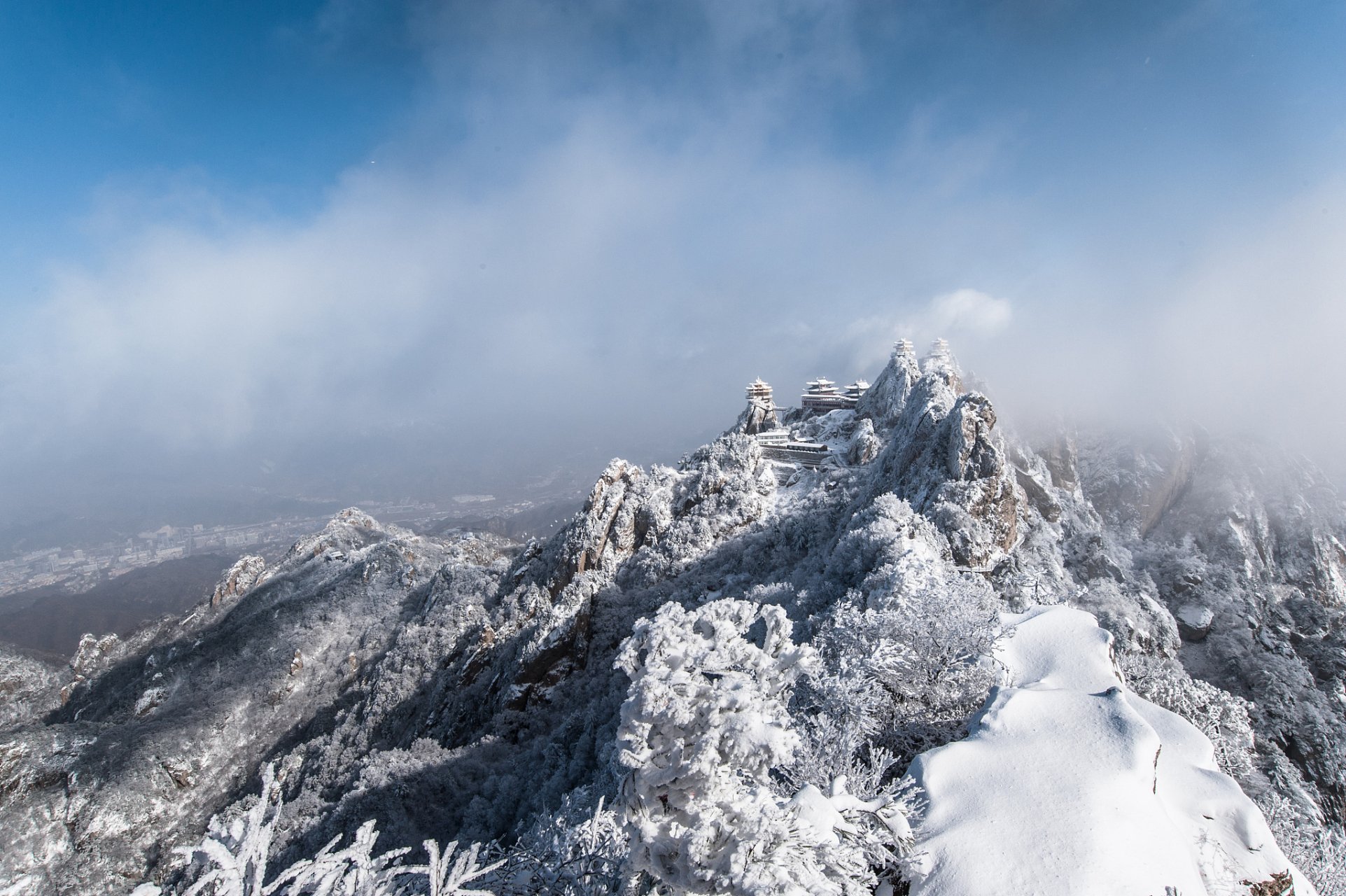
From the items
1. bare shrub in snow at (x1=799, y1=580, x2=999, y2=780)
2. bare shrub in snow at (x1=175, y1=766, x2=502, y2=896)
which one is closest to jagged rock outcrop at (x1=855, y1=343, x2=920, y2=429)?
bare shrub in snow at (x1=799, y1=580, x2=999, y2=780)

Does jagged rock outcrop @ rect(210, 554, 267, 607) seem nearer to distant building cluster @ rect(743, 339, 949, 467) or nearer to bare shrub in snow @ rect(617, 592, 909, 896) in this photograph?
distant building cluster @ rect(743, 339, 949, 467)

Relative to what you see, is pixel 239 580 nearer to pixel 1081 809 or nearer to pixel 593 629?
pixel 593 629

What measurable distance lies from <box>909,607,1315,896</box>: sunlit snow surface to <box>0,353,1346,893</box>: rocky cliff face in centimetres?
783

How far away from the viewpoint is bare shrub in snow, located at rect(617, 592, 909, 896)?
19.6 ft

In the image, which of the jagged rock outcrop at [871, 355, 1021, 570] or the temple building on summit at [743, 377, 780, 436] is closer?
the jagged rock outcrop at [871, 355, 1021, 570]

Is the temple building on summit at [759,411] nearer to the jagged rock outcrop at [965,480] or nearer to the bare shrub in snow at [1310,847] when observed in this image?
the jagged rock outcrop at [965,480]

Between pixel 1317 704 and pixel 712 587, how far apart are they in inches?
1157

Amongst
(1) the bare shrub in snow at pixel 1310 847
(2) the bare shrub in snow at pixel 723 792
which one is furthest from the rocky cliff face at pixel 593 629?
(2) the bare shrub in snow at pixel 723 792

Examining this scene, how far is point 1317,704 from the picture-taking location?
79.1 feet

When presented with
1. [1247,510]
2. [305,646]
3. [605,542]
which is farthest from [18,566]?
[1247,510]

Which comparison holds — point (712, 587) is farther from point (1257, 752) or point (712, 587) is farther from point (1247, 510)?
point (1247, 510)

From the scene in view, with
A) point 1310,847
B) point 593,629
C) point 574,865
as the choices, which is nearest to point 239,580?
point 593,629

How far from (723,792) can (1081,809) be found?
19.1ft

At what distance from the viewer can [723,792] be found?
662 cm
